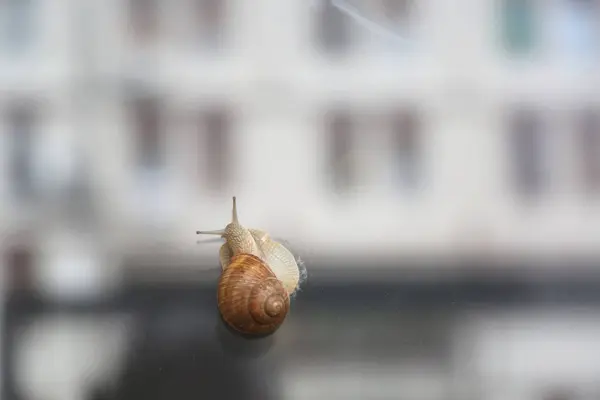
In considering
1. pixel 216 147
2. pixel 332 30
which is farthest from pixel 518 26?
pixel 216 147

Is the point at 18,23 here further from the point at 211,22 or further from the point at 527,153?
the point at 527,153

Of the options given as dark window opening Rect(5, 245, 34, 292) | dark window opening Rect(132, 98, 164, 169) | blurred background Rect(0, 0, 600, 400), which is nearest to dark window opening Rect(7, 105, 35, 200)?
blurred background Rect(0, 0, 600, 400)

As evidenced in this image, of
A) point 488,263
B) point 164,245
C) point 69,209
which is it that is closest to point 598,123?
point 488,263

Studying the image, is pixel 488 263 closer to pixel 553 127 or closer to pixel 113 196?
pixel 553 127

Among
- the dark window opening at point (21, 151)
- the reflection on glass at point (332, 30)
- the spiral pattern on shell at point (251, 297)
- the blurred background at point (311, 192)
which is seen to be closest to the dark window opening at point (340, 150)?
the blurred background at point (311, 192)

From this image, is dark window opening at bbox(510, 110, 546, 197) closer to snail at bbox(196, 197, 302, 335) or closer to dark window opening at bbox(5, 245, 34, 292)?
snail at bbox(196, 197, 302, 335)

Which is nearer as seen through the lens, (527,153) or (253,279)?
(253,279)
